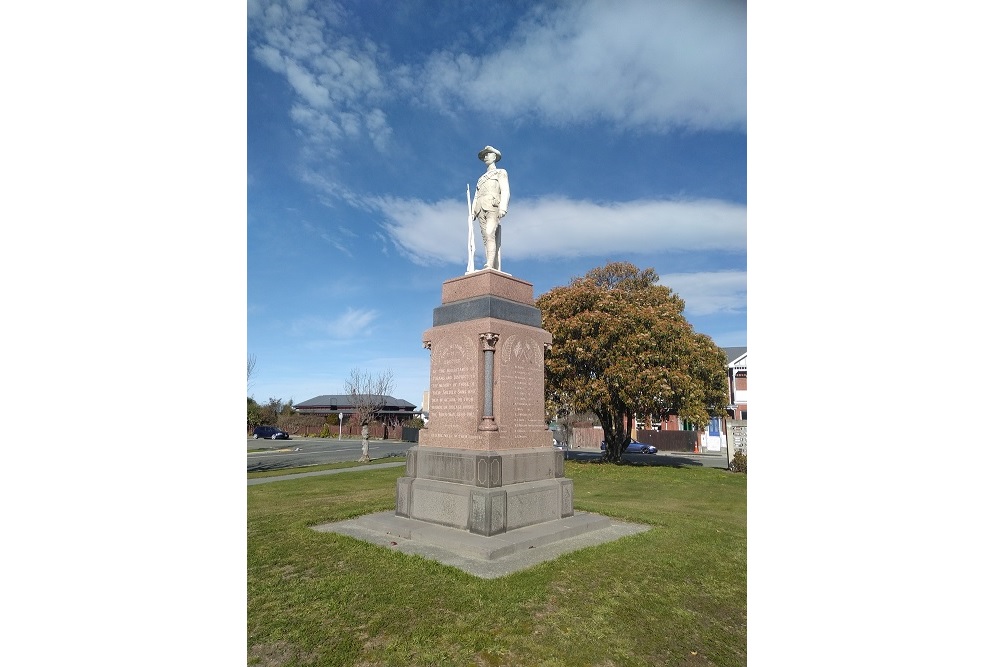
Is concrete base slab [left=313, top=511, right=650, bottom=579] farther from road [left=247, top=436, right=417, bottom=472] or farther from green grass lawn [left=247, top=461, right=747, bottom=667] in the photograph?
road [left=247, top=436, right=417, bottom=472]

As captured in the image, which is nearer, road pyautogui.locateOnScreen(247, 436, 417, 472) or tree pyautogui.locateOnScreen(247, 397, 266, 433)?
road pyautogui.locateOnScreen(247, 436, 417, 472)

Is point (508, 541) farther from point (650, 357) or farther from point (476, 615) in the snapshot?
point (650, 357)

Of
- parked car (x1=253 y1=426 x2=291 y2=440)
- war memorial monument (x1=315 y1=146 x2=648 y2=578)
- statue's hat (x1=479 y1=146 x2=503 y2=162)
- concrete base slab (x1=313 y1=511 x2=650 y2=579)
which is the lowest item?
parked car (x1=253 y1=426 x2=291 y2=440)

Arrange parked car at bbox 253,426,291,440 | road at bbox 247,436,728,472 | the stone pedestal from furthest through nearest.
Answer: parked car at bbox 253,426,291,440, road at bbox 247,436,728,472, the stone pedestal

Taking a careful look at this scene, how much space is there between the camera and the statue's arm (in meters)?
9.44

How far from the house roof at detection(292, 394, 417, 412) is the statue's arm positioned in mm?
60252

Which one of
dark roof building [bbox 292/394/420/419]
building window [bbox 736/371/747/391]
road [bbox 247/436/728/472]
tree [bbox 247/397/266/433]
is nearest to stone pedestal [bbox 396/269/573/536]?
road [bbox 247/436/728/472]

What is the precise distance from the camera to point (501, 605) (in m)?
5.00

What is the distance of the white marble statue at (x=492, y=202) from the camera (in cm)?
938

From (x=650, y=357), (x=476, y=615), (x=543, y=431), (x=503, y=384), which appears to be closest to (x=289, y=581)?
(x=476, y=615)

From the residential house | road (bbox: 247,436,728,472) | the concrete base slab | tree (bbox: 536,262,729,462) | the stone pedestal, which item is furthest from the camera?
the residential house

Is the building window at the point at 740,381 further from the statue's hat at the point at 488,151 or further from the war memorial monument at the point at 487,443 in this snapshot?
the statue's hat at the point at 488,151

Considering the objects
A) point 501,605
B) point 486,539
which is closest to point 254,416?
point 486,539
